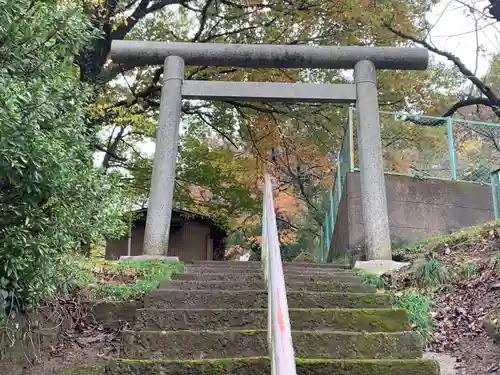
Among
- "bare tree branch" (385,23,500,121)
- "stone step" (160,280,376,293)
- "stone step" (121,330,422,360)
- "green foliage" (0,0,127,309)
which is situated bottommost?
"stone step" (121,330,422,360)

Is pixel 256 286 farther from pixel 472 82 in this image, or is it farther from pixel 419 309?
pixel 472 82

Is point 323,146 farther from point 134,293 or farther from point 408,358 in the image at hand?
Answer: point 408,358

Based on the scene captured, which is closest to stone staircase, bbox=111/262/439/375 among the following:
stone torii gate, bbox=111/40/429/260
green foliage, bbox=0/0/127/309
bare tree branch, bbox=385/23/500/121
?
green foliage, bbox=0/0/127/309

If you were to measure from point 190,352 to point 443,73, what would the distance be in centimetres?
1335

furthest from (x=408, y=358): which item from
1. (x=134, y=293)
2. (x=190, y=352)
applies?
(x=134, y=293)

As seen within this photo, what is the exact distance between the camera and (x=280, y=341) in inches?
71.5

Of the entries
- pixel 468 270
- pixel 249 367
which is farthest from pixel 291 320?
pixel 468 270

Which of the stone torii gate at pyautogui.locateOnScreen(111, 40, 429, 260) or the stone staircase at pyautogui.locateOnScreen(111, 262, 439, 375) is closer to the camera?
the stone staircase at pyautogui.locateOnScreen(111, 262, 439, 375)

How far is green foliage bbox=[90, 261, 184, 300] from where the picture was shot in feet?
Result: 17.1

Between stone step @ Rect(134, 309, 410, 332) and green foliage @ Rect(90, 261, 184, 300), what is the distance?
1.02m


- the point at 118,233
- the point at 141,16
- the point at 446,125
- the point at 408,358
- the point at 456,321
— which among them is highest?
the point at 141,16

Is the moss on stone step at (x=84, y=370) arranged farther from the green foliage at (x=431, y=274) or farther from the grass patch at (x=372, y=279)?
the green foliage at (x=431, y=274)

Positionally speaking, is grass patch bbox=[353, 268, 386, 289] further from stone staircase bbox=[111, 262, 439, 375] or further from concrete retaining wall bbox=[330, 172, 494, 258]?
concrete retaining wall bbox=[330, 172, 494, 258]

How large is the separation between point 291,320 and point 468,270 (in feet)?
6.94
